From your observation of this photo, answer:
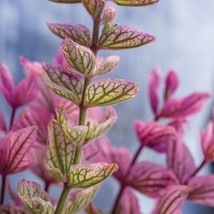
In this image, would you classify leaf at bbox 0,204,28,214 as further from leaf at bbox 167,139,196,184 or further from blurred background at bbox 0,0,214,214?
blurred background at bbox 0,0,214,214

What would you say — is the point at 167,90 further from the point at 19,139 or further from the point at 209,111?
the point at 209,111

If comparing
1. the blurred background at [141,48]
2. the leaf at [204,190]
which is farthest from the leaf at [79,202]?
the blurred background at [141,48]

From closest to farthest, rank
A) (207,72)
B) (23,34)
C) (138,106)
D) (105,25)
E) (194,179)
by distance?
(105,25)
(194,179)
(23,34)
(138,106)
(207,72)

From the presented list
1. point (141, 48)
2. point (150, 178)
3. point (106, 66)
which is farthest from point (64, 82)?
point (141, 48)

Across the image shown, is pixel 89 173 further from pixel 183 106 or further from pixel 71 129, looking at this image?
pixel 183 106

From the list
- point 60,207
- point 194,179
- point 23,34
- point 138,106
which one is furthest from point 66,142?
point 138,106

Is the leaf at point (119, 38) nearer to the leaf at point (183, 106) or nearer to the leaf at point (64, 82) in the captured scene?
the leaf at point (64, 82)

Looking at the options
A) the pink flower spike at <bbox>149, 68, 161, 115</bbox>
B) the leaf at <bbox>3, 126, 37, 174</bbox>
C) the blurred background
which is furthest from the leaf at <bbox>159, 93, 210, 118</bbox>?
the blurred background
